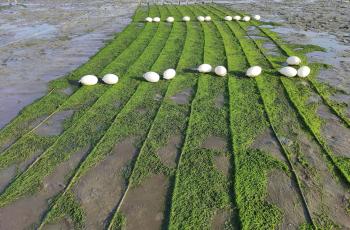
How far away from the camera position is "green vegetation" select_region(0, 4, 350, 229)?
210 inches

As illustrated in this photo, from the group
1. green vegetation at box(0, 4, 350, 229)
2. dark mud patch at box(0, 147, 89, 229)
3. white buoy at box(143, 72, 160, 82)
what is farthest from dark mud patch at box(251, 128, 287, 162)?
white buoy at box(143, 72, 160, 82)

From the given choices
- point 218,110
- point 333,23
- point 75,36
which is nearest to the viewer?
point 218,110

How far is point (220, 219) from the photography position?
510 cm

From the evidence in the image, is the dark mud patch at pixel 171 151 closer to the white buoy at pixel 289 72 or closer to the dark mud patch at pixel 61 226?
the dark mud patch at pixel 61 226

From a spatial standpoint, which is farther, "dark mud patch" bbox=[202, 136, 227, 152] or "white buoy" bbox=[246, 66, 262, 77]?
"white buoy" bbox=[246, 66, 262, 77]

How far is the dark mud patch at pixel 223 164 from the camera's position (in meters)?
6.14

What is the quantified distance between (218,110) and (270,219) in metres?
3.59

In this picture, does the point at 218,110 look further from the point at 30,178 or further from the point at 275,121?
the point at 30,178

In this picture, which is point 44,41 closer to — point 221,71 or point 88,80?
point 88,80

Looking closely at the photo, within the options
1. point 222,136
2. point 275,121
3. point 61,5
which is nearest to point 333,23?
point 275,121

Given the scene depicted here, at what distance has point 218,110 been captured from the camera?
8258 millimetres

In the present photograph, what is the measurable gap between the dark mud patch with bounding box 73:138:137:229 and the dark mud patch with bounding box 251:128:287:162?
7.82 ft

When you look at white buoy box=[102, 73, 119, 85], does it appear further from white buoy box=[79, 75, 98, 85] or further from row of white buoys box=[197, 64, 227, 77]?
row of white buoys box=[197, 64, 227, 77]

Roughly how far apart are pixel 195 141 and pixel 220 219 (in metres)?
2.17
